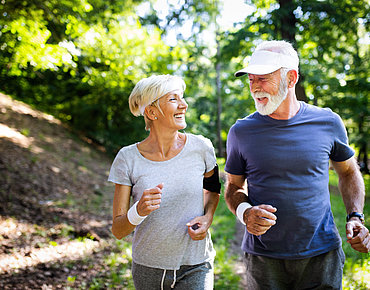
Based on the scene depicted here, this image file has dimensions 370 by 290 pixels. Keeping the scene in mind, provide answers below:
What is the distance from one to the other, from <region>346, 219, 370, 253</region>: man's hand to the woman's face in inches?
49.6

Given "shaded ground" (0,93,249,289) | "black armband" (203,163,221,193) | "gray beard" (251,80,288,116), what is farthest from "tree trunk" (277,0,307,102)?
"black armband" (203,163,221,193)

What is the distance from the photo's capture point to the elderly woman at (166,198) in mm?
2152

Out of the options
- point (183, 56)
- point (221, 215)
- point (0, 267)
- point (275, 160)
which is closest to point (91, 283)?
point (0, 267)

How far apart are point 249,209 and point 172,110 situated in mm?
817

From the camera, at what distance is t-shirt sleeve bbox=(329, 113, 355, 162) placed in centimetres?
231

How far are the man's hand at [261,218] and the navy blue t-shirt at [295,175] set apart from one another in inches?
9.4

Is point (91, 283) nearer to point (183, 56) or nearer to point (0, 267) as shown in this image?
point (0, 267)

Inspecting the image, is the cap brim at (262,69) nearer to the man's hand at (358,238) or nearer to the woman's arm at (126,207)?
the woman's arm at (126,207)

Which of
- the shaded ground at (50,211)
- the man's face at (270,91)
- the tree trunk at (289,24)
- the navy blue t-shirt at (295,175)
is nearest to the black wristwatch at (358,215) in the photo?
the navy blue t-shirt at (295,175)

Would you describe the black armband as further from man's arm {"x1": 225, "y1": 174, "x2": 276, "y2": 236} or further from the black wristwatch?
the black wristwatch

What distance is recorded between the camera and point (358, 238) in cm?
205

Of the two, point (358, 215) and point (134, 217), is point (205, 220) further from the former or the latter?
point (358, 215)

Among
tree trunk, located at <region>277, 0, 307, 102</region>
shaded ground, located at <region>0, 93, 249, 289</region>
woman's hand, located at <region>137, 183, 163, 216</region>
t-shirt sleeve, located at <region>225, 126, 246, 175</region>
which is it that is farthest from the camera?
tree trunk, located at <region>277, 0, 307, 102</region>

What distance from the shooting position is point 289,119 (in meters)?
2.29
